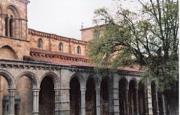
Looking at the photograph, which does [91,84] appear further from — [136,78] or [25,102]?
[25,102]

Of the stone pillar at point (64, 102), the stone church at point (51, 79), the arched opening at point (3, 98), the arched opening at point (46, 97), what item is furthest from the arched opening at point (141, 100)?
the arched opening at point (3, 98)

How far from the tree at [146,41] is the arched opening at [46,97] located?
779 centimetres

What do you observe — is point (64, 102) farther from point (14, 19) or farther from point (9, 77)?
point (14, 19)

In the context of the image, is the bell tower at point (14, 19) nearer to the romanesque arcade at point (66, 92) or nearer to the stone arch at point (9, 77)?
the romanesque arcade at point (66, 92)

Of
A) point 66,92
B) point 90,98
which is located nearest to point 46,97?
point 66,92

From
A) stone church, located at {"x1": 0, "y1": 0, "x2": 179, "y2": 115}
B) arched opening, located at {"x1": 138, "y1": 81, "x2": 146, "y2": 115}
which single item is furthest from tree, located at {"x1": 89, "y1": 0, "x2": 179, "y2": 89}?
arched opening, located at {"x1": 138, "y1": 81, "x2": 146, "y2": 115}

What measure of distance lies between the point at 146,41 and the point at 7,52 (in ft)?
43.5

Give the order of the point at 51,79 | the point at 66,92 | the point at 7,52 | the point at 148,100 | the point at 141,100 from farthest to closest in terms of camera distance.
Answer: the point at 141,100
the point at 148,100
the point at 51,79
the point at 7,52
the point at 66,92

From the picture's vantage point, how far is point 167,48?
31906 millimetres

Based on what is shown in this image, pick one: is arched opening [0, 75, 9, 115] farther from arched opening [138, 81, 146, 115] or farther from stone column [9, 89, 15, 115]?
arched opening [138, 81, 146, 115]

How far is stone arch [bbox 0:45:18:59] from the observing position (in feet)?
126

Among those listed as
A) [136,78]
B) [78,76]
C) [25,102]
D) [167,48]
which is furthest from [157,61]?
[136,78]

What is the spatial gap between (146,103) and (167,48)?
19.0 metres

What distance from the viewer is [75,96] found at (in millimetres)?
44281
